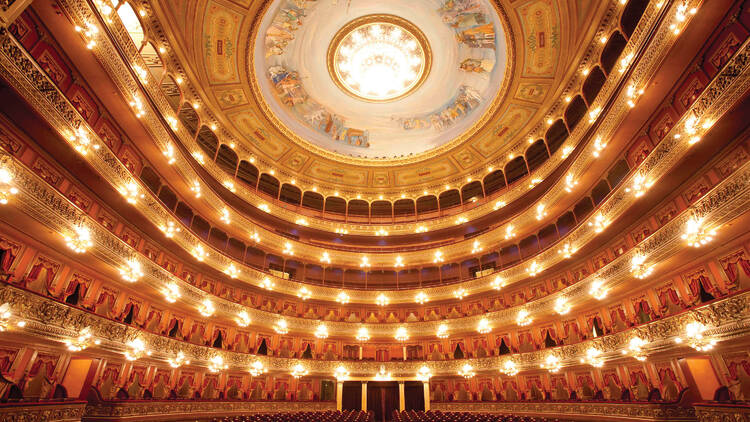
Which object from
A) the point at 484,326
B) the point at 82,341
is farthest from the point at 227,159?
the point at 484,326

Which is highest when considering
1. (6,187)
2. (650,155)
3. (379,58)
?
(379,58)

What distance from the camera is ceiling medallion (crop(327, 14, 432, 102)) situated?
22.2 m

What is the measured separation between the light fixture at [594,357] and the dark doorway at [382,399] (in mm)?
12039

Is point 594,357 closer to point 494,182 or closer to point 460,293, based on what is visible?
point 460,293

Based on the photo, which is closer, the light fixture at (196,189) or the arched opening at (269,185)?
the light fixture at (196,189)

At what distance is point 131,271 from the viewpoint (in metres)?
13.5

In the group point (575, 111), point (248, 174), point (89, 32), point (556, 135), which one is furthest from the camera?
point (248, 174)

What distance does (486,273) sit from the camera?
23891 mm

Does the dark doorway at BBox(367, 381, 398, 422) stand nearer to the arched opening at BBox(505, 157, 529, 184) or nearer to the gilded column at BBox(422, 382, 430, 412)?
the gilded column at BBox(422, 382, 430, 412)

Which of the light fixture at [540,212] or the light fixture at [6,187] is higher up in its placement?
the light fixture at [540,212]

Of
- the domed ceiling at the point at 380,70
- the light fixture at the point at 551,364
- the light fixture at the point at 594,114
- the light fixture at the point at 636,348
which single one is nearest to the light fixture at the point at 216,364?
the domed ceiling at the point at 380,70

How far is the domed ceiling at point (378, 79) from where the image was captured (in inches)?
703

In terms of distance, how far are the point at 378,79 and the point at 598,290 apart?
18401mm

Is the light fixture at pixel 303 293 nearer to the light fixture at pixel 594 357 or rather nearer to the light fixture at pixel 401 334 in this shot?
the light fixture at pixel 401 334
